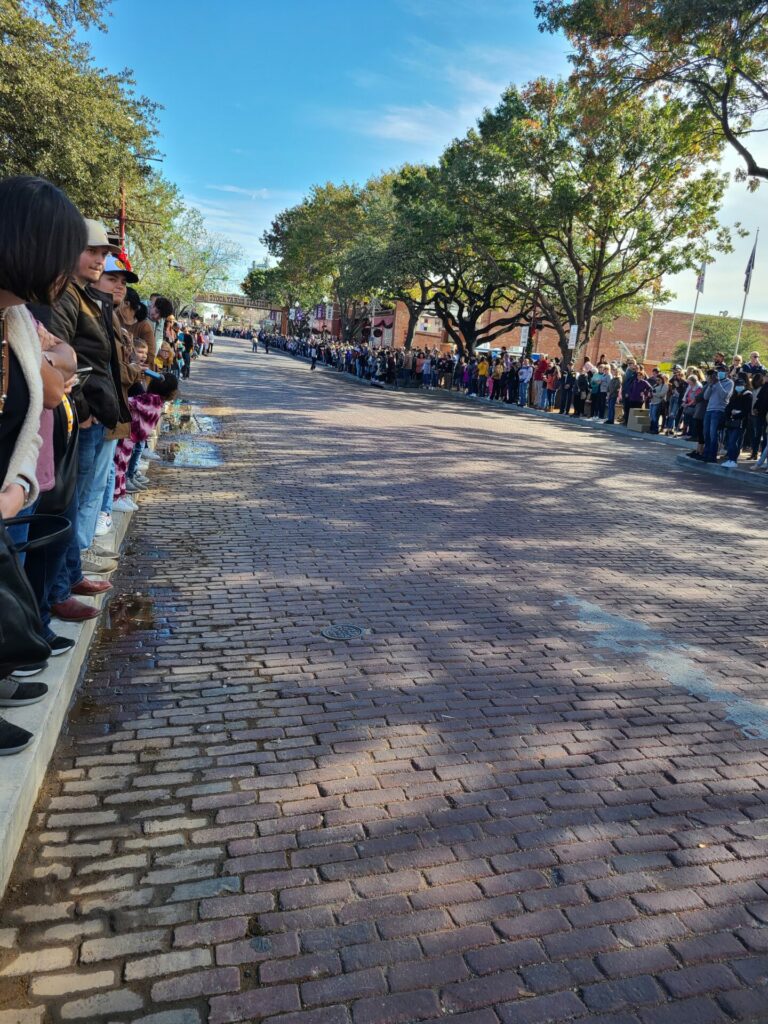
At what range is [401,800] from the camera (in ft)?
10.0

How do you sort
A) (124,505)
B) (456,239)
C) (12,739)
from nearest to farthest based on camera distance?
(12,739) → (124,505) → (456,239)

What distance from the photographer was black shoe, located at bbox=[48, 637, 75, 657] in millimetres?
3592

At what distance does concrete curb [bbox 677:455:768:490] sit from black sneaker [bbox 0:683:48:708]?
1292 centimetres

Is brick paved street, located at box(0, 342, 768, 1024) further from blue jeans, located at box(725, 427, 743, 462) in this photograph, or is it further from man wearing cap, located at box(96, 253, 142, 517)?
blue jeans, located at box(725, 427, 743, 462)

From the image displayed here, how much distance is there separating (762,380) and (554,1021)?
1527 cm

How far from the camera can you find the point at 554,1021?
2.10 metres

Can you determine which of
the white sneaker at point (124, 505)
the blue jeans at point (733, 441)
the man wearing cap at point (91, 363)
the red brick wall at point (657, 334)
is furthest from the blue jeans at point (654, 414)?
the red brick wall at point (657, 334)

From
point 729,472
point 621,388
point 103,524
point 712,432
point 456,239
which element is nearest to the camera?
point 103,524

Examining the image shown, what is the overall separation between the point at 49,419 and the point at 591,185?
25.7 m

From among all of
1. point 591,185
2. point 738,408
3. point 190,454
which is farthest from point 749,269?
point 190,454

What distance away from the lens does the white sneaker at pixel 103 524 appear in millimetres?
5797

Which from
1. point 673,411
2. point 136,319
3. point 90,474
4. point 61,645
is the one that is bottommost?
point 61,645

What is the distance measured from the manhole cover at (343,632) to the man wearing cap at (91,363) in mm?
1482

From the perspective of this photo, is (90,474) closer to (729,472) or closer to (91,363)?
(91,363)
